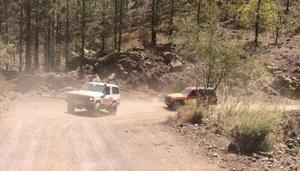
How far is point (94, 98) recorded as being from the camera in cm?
2919

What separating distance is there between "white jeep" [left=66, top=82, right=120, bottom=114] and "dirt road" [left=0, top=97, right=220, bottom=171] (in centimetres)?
232

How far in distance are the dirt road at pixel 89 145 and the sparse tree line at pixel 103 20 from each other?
29680mm

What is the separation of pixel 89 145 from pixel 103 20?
4897 centimetres

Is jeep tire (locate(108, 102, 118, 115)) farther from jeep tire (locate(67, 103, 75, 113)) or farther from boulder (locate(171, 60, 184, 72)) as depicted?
boulder (locate(171, 60, 184, 72))

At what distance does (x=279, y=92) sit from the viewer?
159 feet

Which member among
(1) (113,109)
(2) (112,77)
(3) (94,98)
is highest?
(2) (112,77)

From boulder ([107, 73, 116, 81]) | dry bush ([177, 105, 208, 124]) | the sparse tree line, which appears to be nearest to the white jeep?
dry bush ([177, 105, 208, 124])

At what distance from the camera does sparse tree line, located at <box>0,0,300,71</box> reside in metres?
58.3

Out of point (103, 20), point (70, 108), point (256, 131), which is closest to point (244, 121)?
point (256, 131)

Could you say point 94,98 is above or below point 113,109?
above

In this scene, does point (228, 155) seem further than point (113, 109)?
No

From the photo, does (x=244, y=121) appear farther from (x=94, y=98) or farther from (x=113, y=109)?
(x=113, y=109)

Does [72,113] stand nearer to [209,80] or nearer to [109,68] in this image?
[209,80]

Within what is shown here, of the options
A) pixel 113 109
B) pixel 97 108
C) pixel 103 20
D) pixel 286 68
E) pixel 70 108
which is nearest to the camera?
pixel 97 108
